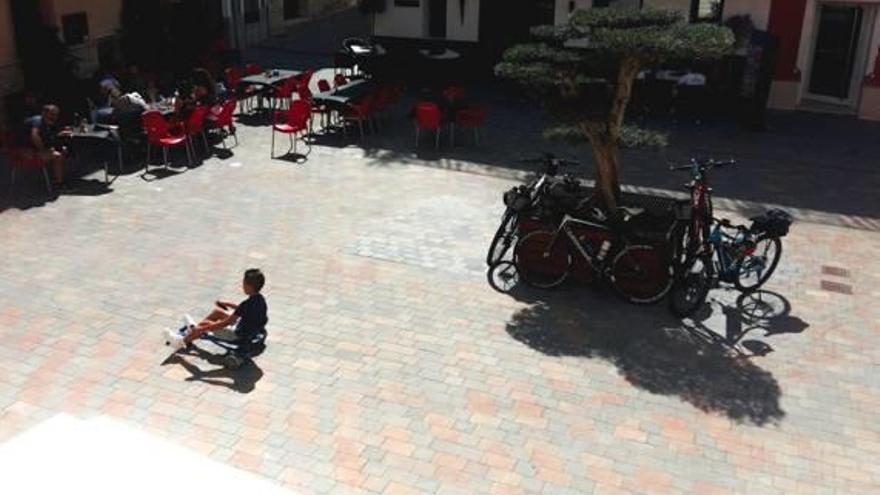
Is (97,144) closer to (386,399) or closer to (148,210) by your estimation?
(148,210)

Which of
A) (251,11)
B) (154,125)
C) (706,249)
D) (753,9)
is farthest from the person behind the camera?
(251,11)

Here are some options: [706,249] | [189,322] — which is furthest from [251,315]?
[706,249]

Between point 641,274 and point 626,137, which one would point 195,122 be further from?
point 641,274

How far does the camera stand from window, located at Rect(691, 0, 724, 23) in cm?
1883

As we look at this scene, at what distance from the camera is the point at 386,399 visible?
7453mm

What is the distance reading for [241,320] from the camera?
7.93m

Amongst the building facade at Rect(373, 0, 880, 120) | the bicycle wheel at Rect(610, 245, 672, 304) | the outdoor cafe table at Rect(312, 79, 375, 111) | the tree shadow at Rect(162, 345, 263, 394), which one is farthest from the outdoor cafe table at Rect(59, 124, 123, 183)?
the building facade at Rect(373, 0, 880, 120)

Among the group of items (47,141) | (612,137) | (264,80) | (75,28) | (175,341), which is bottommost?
(175,341)

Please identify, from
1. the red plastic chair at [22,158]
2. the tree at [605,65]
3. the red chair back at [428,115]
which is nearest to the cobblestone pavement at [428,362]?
the red plastic chair at [22,158]

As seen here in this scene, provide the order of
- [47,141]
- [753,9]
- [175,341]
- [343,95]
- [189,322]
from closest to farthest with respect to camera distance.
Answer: [175,341], [189,322], [47,141], [343,95], [753,9]

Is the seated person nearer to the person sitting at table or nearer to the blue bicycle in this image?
the blue bicycle

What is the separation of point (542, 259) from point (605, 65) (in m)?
2.18

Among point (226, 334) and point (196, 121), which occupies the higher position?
point (196, 121)

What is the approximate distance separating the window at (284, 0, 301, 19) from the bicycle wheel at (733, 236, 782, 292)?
21997 millimetres
